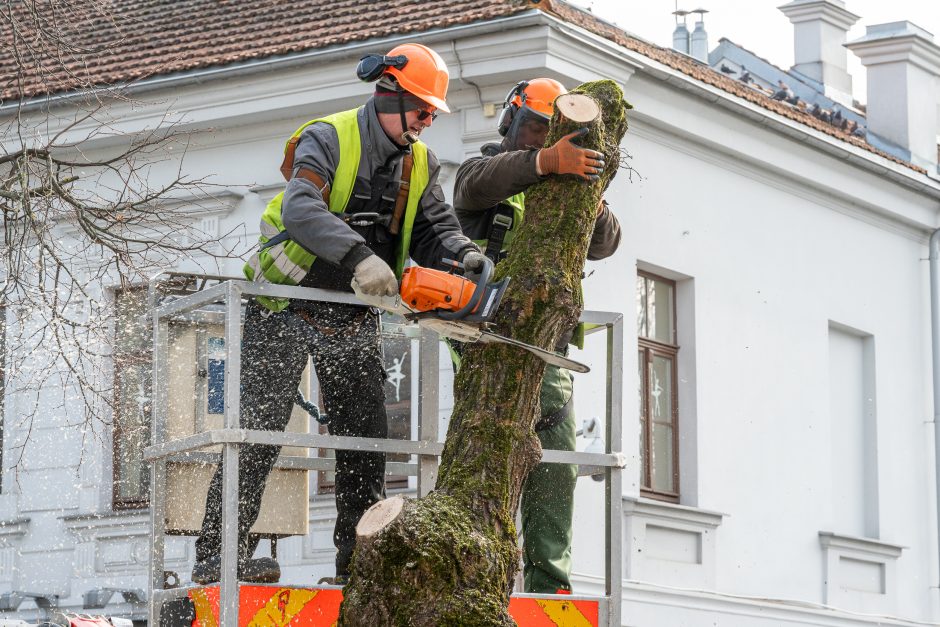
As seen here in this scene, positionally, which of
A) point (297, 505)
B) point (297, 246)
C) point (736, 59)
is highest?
point (736, 59)

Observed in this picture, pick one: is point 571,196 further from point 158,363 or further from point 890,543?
point 890,543

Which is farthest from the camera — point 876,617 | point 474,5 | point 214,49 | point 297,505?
point 876,617

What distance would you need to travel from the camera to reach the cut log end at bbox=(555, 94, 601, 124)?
6.48 meters

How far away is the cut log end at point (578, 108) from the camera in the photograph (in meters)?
6.48

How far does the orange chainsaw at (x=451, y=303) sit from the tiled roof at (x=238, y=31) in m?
7.19

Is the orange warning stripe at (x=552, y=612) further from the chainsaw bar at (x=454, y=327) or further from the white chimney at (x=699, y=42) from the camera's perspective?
the white chimney at (x=699, y=42)

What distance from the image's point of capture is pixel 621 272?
1406cm

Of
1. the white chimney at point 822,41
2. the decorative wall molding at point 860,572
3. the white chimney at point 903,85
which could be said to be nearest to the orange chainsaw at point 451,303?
the decorative wall molding at point 860,572

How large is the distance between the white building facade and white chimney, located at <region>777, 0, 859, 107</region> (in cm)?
416

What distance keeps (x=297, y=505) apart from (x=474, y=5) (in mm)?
7300

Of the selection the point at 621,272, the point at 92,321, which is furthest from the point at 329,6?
the point at 92,321

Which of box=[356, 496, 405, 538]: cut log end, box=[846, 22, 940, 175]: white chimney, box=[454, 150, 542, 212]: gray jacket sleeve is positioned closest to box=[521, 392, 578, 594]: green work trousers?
box=[454, 150, 542, 212]: gray jacket sleeve

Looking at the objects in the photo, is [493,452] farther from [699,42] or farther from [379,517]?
[699,42]

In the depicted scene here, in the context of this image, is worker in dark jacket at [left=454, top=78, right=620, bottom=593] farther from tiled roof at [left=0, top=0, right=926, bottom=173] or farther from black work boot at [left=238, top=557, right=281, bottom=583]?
tiled roof at [left=0, top=0, right=926, bottom=173]
